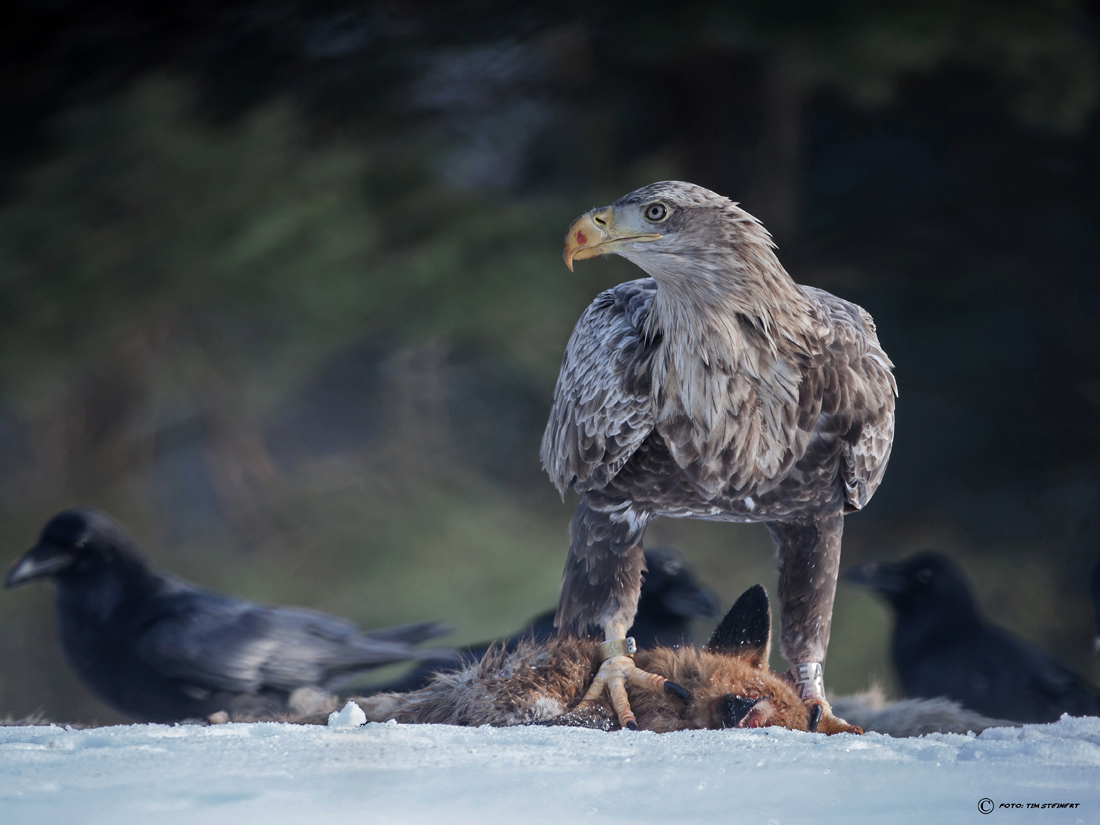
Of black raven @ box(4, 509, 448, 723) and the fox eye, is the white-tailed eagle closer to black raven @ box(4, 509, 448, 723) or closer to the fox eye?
the fox eye

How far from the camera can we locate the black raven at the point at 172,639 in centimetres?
292

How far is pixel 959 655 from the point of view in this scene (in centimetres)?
313

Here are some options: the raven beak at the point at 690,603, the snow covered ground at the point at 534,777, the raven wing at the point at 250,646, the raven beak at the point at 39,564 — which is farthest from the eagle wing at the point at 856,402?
the raven beak at the point at 39,564

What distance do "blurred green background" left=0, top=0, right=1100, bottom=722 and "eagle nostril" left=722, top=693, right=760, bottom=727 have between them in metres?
1.58

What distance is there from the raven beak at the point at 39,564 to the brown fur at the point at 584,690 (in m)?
1.49

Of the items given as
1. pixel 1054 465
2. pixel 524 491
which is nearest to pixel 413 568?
pixel 524 491

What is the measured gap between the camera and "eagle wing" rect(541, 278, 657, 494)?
203 centimetres

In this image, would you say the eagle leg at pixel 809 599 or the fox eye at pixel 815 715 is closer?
the fox eye at pixel 815 715

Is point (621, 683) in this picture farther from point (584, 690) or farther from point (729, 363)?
point (729, 363)

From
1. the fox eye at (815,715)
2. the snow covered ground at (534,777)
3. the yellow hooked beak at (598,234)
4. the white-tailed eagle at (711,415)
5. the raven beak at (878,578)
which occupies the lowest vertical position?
the snow covered ground at (534,777)

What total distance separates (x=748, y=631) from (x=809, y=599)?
15 centimetres

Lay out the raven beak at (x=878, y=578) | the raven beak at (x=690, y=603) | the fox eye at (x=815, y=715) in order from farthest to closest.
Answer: the raven beak at (x=878, y=578), the raven beak at (x=690, y=603), the fox eye at (x=815, y=715)

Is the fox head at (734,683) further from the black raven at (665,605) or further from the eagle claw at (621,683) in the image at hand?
the black raven at (665,605)

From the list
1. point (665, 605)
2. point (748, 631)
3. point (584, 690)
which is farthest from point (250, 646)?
point (748, 631)
